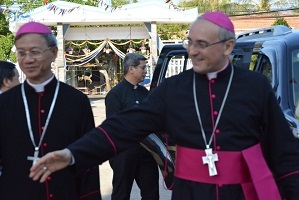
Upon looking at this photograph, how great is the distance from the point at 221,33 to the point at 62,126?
112cm

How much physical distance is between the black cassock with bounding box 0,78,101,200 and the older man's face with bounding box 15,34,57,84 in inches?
6.3

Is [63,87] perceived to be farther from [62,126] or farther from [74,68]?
[74,68]

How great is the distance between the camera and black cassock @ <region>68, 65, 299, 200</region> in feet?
9.77

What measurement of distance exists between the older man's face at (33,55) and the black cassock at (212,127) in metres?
0.54

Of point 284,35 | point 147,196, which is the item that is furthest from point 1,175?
point 284,35

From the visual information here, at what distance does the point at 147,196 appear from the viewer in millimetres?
6156

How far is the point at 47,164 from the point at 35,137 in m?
0.60

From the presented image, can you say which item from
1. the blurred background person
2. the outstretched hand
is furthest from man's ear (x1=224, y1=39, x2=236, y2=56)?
the blurred background person

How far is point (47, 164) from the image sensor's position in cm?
282

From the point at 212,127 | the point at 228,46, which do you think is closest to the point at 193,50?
the point at 228,46

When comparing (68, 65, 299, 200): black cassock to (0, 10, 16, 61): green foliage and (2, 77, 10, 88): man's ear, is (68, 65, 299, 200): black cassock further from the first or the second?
(0, 10, 16, 61): green foliage

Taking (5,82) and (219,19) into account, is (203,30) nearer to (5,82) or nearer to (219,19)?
(219,19)

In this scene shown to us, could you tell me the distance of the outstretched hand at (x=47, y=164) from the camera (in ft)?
9.16

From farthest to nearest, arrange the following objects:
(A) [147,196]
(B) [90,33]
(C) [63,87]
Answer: (B) [90,33], (A) [147,196], (C) [63,87]
